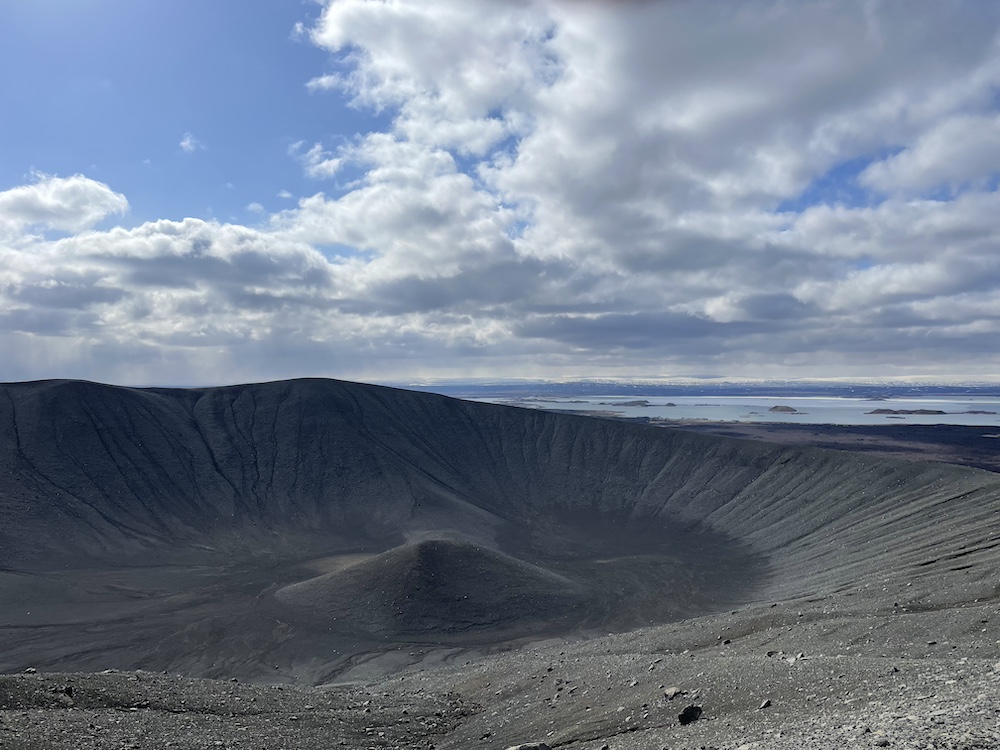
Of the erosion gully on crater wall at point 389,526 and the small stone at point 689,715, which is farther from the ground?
the small stone at point 689,715

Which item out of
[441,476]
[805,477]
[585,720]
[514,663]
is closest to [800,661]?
[585,720]

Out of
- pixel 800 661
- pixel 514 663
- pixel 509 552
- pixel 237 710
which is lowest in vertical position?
pixel 509 552

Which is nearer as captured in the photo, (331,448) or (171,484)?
(171,484)

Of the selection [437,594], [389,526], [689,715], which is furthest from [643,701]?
[389,526]

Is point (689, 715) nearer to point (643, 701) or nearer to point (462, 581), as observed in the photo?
point (643, 701)

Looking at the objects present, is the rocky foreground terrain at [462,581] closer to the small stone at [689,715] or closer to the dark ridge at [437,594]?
the small stone at [689,715]

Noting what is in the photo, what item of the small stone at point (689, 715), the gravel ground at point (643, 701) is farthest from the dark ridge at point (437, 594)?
the small stone at point (689, 715)

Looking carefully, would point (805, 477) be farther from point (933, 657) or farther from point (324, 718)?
point (324, 718)
